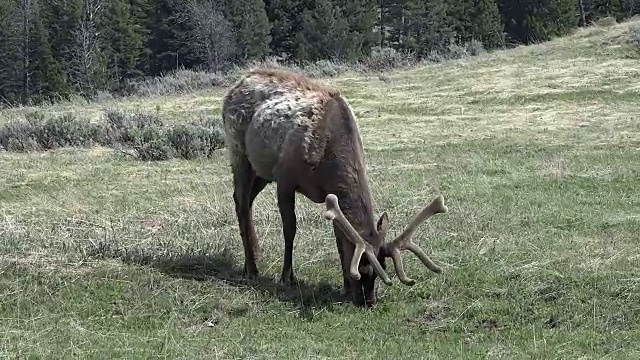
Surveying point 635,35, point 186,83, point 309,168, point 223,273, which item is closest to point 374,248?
point 309,168

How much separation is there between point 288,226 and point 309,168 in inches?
25.6

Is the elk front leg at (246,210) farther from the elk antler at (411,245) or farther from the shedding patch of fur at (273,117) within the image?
the elk antler at (411,245)

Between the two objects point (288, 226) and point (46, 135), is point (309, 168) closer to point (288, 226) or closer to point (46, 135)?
point (288, 226)

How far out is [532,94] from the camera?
85.5 ft

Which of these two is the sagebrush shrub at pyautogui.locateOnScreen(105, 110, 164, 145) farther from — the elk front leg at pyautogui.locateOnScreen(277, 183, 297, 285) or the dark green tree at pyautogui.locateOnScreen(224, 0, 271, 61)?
the dark green tree at pyautogui.locateOnScreen(224, 0, 271, 61)

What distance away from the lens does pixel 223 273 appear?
888 cm

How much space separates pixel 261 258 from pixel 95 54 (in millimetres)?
42128

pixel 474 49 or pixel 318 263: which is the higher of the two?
pixel 318 263

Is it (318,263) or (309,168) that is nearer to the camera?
(309,168)

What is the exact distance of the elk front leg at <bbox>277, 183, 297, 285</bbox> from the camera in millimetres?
8609

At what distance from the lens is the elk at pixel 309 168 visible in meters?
7.71

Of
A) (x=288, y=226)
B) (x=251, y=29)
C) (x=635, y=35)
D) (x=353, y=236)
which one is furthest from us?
(x=251, y=29)

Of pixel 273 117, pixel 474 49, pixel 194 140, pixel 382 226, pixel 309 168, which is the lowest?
pixel 474 49

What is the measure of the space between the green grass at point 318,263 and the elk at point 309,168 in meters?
0.42
